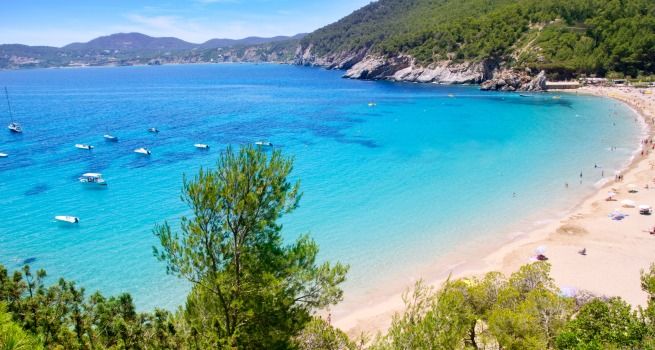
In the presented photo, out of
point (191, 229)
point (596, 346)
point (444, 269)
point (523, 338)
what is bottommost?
point (444, 269)

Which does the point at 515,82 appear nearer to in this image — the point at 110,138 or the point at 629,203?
the point at 629,203

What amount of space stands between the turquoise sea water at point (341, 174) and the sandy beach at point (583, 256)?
1.73m

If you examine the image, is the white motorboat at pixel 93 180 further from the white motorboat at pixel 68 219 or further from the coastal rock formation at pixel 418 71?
the coastal rock formation at pixel 418 71

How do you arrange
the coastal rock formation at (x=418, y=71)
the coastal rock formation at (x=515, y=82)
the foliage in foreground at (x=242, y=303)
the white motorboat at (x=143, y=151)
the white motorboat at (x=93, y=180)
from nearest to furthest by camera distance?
the foliage in foreground at (x=242, y=303)
the white motorboat at (x=93, y=180)
the white motorboat at (x=143, y=151)
the coastal rock formation at (x=515, y=82)
the coastal rock formation at (x=418, y=71)

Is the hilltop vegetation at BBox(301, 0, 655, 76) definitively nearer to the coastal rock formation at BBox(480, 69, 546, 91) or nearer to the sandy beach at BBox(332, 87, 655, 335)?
the coastal rock formation at BBox(480, 69, 546, 91)

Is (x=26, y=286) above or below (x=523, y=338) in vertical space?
above

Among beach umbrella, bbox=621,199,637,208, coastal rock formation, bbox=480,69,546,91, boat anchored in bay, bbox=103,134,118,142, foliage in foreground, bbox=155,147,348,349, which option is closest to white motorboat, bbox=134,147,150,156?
boat anchored in bay, bbox=103,134,118,142

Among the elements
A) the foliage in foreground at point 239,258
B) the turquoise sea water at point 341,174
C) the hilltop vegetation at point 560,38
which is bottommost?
the turquoise sea water at point 341,174

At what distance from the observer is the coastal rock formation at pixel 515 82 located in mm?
112188

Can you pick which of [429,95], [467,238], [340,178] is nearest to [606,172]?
[467,238]

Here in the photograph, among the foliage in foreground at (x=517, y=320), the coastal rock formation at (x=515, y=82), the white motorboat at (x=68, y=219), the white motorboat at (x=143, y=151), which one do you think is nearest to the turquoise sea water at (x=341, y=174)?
the white motorboat at (x=68, y=219)

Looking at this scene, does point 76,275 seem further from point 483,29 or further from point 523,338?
point 483,29

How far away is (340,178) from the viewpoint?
48.9m

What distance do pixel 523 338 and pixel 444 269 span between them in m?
14.7
